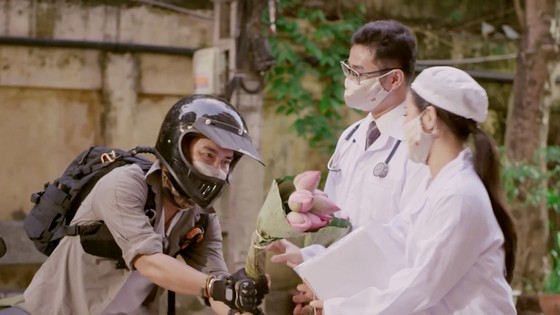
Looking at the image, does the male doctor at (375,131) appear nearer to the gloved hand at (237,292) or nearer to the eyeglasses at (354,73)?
the eyeglasses at (354,73)

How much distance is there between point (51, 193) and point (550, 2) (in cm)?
594

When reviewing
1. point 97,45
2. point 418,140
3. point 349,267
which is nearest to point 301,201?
point 349,267

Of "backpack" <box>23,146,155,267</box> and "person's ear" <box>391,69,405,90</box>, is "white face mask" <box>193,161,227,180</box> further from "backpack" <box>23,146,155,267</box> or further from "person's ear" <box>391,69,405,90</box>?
"person's ear" <box>391,69,405,90</box>

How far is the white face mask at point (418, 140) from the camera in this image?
3521 millimetres

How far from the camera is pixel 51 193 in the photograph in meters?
4.31

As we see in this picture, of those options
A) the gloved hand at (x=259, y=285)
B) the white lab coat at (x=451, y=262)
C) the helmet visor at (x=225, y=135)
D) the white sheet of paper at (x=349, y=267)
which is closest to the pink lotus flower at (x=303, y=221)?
the white sheet of paper at (x=349, y=267)

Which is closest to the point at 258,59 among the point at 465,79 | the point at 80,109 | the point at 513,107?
the point at 80,109

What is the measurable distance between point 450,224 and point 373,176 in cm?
102

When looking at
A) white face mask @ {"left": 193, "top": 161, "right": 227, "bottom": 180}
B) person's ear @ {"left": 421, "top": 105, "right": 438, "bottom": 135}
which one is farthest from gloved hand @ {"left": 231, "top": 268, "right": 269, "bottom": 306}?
person's ear @ {"left": 421, "top": 105, "right": 438, "bottom": 135}

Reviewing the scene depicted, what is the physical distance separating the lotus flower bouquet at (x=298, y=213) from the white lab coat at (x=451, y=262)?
25cm

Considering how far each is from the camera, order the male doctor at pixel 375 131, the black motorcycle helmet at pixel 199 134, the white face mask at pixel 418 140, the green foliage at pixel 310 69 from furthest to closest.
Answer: the green foliage at pixel 310 69
the male doctor at pixel 375 131
the black motorcycle helmet at pixel 199 134
the white face mask at pixel 418 140

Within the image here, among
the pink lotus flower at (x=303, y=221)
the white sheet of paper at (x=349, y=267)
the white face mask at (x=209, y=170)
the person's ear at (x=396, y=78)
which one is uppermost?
the person's ear at (x=396, y=78)

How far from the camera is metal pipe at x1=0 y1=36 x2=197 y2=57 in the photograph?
8.51 meters

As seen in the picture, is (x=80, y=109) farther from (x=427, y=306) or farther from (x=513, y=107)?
(x=427, y=306)
